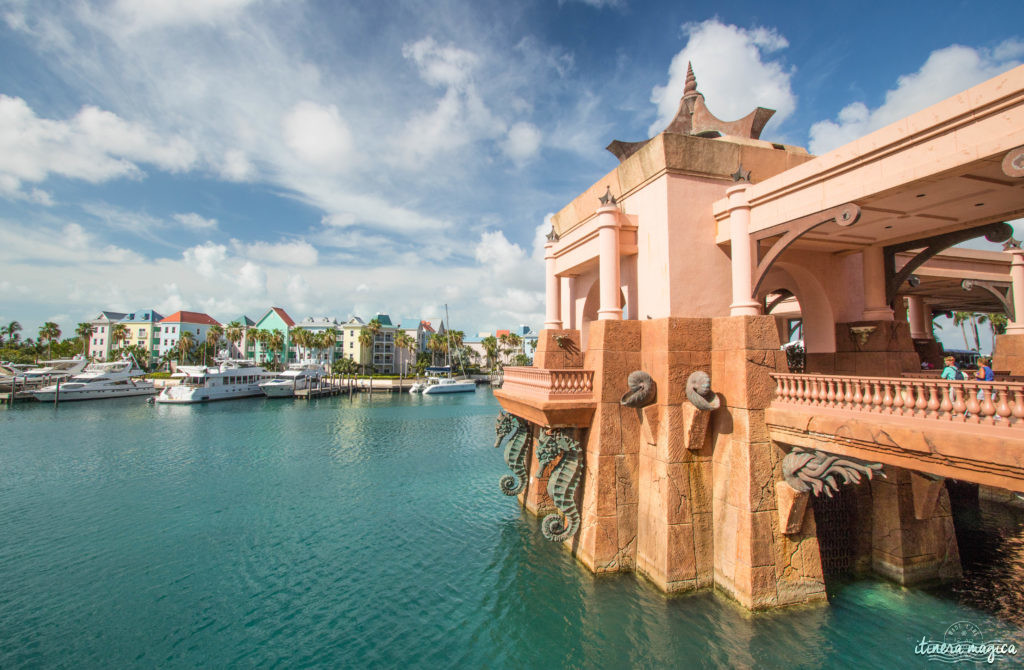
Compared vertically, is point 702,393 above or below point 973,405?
below

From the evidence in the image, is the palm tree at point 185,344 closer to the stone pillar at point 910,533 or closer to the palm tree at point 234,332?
the palm tree at point 234,332

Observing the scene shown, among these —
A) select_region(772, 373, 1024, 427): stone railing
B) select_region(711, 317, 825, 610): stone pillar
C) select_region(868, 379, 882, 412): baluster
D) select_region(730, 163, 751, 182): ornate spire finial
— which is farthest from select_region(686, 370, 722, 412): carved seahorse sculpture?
select_region(730, 163, 751, 182): ornate spire finial

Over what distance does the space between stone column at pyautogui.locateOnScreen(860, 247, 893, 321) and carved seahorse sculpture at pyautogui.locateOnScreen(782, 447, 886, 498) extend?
18.1 ft

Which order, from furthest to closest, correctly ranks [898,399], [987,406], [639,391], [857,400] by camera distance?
[639,391] < [857,400] < [898,399] < [987,406]

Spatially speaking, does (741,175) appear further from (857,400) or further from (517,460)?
(517,460)

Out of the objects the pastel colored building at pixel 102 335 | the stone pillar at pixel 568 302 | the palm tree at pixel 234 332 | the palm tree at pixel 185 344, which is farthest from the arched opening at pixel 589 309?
the pastel colored building at pixel 102 335

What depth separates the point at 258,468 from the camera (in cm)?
Result: 2173

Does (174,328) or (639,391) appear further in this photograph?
(174,328)

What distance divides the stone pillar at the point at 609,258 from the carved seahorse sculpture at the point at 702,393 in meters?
2.37

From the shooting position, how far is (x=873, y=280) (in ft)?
38.9

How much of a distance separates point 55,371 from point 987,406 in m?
86.5

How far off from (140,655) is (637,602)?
933cm

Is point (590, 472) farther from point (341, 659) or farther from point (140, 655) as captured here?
point (140, 655)

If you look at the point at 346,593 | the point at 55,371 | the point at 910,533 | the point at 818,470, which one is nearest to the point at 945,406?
the point at 818,470
